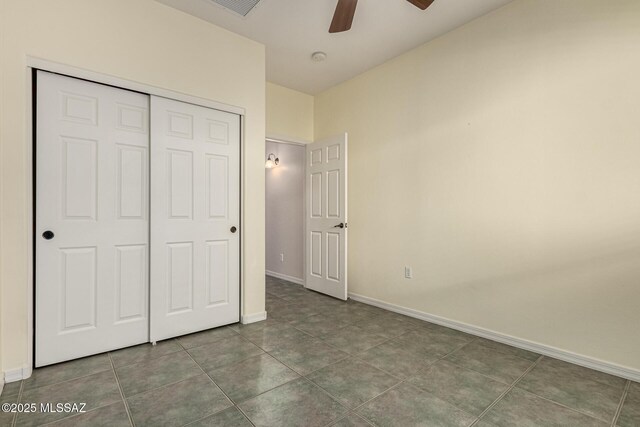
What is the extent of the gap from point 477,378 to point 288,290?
2.81m

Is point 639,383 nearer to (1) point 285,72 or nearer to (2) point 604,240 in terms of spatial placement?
(2) point 604,240

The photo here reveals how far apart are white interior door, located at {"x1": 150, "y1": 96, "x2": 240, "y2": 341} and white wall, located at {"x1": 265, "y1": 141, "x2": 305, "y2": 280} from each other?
189 centimetres

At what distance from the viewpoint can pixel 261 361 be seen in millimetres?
2289

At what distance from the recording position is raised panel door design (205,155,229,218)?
2.92m

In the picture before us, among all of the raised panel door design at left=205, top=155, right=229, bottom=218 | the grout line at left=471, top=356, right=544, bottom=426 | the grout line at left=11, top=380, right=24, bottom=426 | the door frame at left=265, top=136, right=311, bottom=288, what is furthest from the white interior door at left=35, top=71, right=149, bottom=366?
the grout line at left=471, top=356, right=544, bottom=426

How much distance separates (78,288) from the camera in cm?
230

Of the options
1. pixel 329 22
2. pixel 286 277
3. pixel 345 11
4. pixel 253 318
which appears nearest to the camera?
pixel 345 11

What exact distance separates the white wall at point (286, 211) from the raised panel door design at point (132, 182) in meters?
2.58

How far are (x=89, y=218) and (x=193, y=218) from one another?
764 millimetres

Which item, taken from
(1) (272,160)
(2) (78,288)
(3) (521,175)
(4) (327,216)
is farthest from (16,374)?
(1) (272,160)

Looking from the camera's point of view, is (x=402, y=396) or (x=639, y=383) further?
(x=639, y=383)

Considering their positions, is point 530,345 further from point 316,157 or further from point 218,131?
point 218,131

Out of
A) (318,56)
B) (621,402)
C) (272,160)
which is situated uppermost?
(318,56)

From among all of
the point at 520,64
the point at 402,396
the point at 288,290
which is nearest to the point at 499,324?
the point at 402,396
